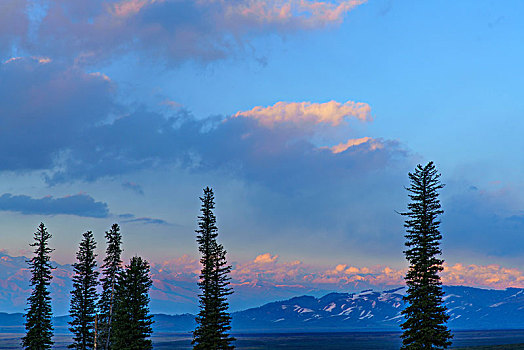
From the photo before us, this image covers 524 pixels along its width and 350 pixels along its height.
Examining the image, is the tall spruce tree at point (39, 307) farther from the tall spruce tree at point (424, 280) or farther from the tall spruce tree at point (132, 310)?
the tall spruce tree at point (424, 280)

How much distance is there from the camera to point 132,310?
210ft

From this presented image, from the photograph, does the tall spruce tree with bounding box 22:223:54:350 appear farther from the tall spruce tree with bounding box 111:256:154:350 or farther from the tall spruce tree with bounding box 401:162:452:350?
the tall spruce tree with bounding box 401:162:452:350

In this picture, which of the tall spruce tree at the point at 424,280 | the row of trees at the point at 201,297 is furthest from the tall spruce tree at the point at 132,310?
the tall spruce tree at the point at 424,280

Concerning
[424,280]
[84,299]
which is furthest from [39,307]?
[424,280]

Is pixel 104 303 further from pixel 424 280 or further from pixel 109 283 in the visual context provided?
pixel 424 280

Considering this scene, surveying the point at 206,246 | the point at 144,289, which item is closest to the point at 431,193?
the point at 206,246

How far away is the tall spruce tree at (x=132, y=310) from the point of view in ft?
205

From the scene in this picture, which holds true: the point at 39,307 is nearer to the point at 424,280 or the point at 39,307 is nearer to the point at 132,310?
the point at 132,310

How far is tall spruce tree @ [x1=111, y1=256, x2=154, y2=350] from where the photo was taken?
6262 cm

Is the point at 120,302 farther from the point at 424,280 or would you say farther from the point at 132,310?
the point at 424,280

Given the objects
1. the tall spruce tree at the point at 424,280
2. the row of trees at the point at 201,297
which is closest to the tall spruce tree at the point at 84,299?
the row of trees at the point at 201,297

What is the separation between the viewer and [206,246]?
6794 centimetres

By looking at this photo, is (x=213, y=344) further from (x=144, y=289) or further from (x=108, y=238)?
(x=108, y=238)

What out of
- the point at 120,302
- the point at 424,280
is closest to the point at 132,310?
the point at 120,302
